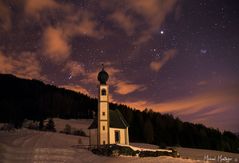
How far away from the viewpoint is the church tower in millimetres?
47844

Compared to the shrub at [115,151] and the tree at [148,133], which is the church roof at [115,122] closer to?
the shrub at [115,151]

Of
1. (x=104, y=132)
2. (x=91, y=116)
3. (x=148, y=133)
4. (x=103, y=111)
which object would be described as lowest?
(x=104, y=132)

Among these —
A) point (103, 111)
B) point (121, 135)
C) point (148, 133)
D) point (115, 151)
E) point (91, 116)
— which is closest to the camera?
point (115, 151)

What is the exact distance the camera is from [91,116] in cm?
12356

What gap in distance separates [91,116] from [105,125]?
75940mm

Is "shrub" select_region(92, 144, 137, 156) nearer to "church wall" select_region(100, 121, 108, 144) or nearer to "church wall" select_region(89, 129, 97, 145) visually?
"church wall" select_region(100, 121, 108, 144)

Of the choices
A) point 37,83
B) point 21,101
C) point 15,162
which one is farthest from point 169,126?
point 37,83

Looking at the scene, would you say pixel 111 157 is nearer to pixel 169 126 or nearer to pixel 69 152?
pixel 69 152

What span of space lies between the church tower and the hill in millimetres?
16895

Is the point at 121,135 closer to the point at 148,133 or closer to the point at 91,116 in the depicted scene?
the point at 148,133

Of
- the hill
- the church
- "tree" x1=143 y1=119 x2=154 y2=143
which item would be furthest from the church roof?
"tree" x1=143 y1=119 x2=154 y2=143

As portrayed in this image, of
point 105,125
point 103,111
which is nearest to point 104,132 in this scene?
point 105,125

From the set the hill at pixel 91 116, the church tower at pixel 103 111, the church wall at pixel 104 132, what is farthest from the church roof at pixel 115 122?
the hill at pixel 91 116

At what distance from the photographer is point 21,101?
14912 cm
